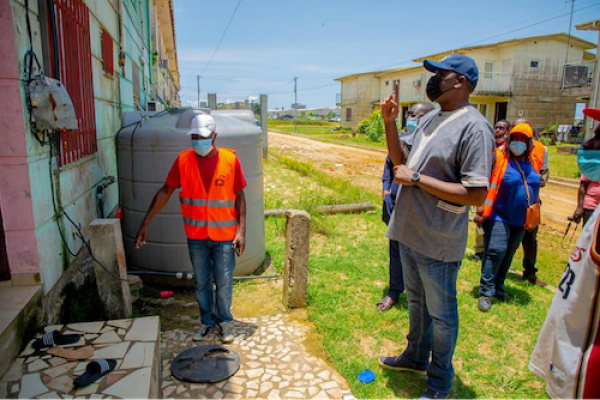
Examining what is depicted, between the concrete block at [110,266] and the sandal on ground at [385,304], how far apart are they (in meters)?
2.45

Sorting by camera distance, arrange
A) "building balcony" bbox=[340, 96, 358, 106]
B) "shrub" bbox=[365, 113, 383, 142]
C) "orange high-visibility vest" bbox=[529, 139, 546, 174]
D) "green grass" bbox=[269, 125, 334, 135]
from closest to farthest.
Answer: "orange high-visibility vest" bbox=[529, 139, 546, 174] < "shrub" bbox=[365, 113, 383, 142] < "green grass" bbox=[269, 125, 334, 135] < "building balcony" bbox=[340, 96, 358, 106]

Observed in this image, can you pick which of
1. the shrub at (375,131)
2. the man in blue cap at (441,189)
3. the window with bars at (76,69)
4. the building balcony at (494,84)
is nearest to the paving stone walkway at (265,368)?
the man in blue cap at (441,189)

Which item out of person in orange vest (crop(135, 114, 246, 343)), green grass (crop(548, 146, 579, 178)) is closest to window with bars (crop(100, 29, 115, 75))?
person in orange vest (crop(135, 114, 246, 343))

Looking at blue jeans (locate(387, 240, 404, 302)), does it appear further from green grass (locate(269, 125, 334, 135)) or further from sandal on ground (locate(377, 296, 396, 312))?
green grass (locate(269, 125, 334, 135))

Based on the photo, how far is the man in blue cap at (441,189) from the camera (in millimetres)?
2453

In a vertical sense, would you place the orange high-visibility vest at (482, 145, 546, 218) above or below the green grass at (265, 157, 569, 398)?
above

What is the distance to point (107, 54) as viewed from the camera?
5.63 meters

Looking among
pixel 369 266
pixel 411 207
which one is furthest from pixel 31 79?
pixel 369 266

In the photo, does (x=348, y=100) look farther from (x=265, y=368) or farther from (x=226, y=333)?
(x=265, y=368)

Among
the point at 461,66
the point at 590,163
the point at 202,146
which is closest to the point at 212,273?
the point at 202,146

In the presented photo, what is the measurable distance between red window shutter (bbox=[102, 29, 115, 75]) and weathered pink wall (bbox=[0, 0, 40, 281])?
9.83 feet

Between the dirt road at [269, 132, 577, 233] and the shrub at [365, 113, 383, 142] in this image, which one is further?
the shrub at [365, 113, 383, 142]

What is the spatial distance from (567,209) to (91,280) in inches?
385

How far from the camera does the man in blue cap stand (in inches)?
96.6
